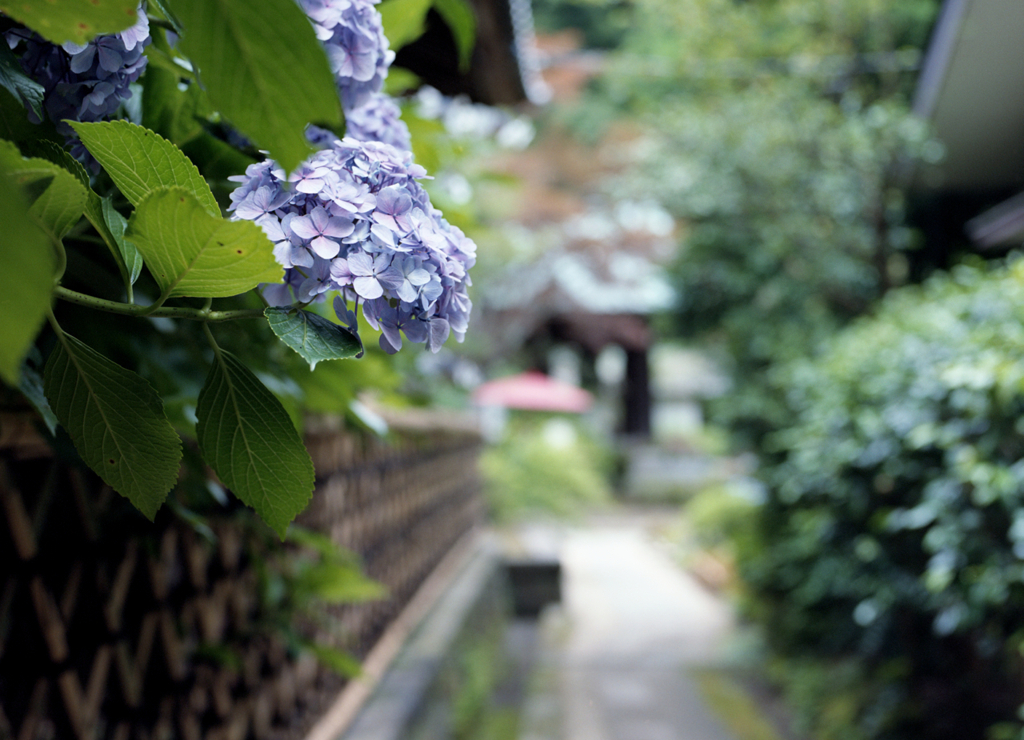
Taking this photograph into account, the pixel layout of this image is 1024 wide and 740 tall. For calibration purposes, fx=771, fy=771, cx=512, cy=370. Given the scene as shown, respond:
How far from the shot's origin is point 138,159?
1.50ft

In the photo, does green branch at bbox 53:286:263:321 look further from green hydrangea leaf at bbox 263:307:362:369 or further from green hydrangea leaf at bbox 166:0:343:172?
green hydrangea leaf at bbox 166:0:343:172

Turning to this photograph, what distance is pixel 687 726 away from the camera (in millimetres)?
4070

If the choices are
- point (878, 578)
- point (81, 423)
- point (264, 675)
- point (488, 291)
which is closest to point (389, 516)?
point (264, 675)

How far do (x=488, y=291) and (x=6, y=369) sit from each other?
1158 cm

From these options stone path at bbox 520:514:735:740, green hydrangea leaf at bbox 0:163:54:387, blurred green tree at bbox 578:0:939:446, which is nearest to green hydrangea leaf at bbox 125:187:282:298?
green hydrangea leaf at bbox 0:163:54:387

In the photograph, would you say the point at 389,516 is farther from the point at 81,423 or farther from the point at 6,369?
the point at 6,369

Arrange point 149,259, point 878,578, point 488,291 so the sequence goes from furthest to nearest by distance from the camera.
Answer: point 488,291
point 878,578
point 149,259

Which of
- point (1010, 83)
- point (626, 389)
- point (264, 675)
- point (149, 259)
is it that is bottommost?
point (264, 675)

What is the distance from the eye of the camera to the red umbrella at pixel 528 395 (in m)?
10.9

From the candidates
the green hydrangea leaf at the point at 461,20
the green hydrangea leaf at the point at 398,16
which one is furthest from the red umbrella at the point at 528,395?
the green hydrangea leaf at the point at 398,16

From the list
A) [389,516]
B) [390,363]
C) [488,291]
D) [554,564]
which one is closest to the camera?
[390,363]

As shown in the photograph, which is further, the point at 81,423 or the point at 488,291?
the point at 488,291

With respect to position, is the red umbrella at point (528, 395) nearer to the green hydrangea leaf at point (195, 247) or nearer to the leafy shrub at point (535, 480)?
the leafy shrub at point (535, 480)

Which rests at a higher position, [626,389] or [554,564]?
[626,389]
